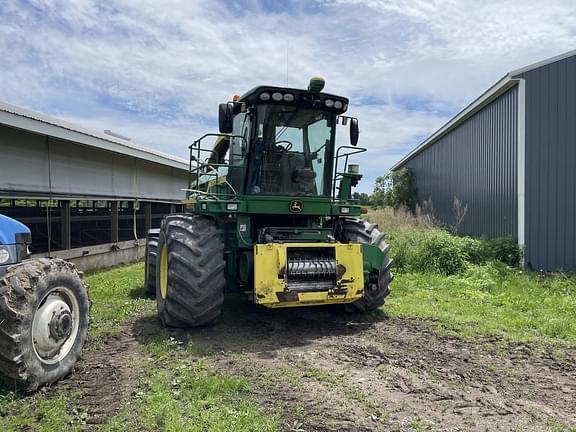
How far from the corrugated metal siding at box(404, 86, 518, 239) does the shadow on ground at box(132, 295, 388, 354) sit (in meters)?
6.23

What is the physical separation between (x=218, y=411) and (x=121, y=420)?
67 centimetres

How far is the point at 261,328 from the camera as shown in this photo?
6.12 metres

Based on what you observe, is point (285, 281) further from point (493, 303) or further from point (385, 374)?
point (493, 303)

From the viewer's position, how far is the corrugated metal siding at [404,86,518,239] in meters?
11.4

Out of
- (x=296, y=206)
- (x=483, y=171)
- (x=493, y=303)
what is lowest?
(x=493, y=303)

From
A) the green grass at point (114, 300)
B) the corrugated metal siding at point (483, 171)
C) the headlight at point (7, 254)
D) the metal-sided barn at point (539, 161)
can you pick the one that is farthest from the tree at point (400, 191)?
the headlight at point (7, 254)

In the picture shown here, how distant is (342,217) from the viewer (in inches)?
278

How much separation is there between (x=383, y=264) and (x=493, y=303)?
243 centimetres

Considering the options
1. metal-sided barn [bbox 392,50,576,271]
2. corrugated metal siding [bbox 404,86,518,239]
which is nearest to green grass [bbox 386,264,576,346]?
metal-sided barn [bbox 392,50,576,271]

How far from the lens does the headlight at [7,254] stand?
160 inches

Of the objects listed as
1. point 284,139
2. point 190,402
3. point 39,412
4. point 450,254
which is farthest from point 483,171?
point 39,412

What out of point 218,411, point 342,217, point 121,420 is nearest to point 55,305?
point 121,420

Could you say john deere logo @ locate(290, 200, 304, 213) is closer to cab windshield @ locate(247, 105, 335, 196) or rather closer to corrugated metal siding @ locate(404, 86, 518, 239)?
cab windshield @ locate(247, 105, 335, 196)

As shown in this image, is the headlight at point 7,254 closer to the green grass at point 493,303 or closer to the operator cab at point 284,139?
the operator cab at point 284,139
